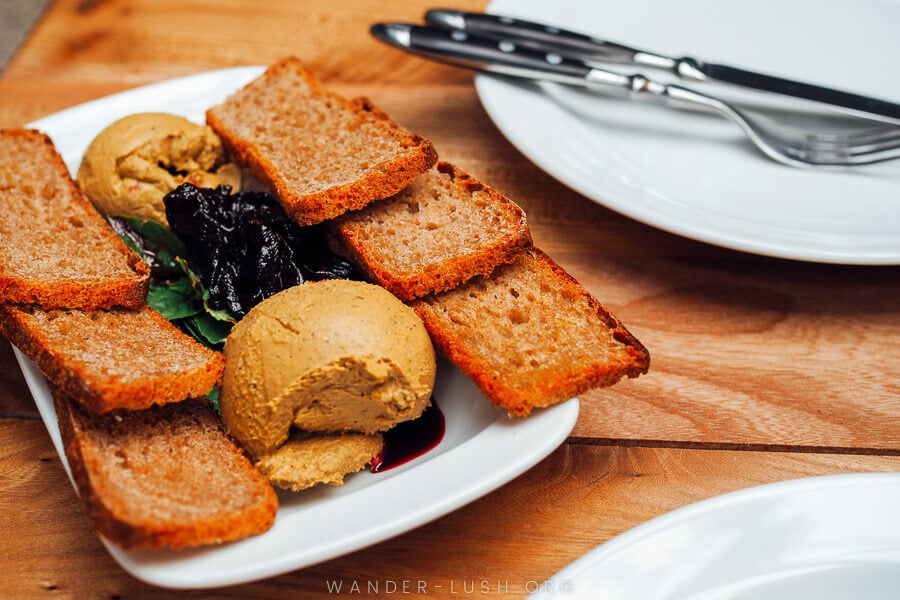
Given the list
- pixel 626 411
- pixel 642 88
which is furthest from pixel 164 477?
pixel 642 88

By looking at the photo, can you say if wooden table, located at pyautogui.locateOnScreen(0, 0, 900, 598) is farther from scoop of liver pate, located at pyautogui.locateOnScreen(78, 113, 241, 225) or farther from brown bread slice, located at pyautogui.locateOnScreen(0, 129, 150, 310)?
scoop of liver pate, located at pyautogui.locateOnScreen(78, 113, 241, 225)

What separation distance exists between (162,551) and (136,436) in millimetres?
328

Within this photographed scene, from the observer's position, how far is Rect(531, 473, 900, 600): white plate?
5.41 ft

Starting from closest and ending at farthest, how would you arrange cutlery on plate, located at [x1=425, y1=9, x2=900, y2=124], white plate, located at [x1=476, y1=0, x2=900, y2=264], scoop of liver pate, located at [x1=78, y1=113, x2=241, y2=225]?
white plate, located at [x1=476, y1=0, x2=900, y2=264] → scoop of liver pate, located at [x1=78, y1=113, x2=241, y2=225] → cutlery on plate, located at [x1=425, y1=9, x2=900, y2=124]

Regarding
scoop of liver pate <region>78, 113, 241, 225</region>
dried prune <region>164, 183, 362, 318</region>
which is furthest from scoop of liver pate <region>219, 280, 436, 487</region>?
scoop of liver pate <region>78, 113, 241, 225</region>

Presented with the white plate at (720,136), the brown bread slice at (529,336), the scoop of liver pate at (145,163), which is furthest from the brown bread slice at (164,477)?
the white plate at (720,136)

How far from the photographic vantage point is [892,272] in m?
2.66

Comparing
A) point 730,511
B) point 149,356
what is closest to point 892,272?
point 730,511

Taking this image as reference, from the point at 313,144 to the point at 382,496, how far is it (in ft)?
4.16

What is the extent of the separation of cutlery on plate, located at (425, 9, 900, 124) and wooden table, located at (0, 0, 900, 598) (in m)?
0.33

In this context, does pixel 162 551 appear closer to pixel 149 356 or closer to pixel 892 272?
pixel 149 356

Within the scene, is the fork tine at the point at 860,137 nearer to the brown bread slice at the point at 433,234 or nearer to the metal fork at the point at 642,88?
the metal fork at the point at 642,88

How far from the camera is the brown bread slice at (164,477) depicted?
1633mm

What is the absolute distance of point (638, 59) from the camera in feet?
10.2
